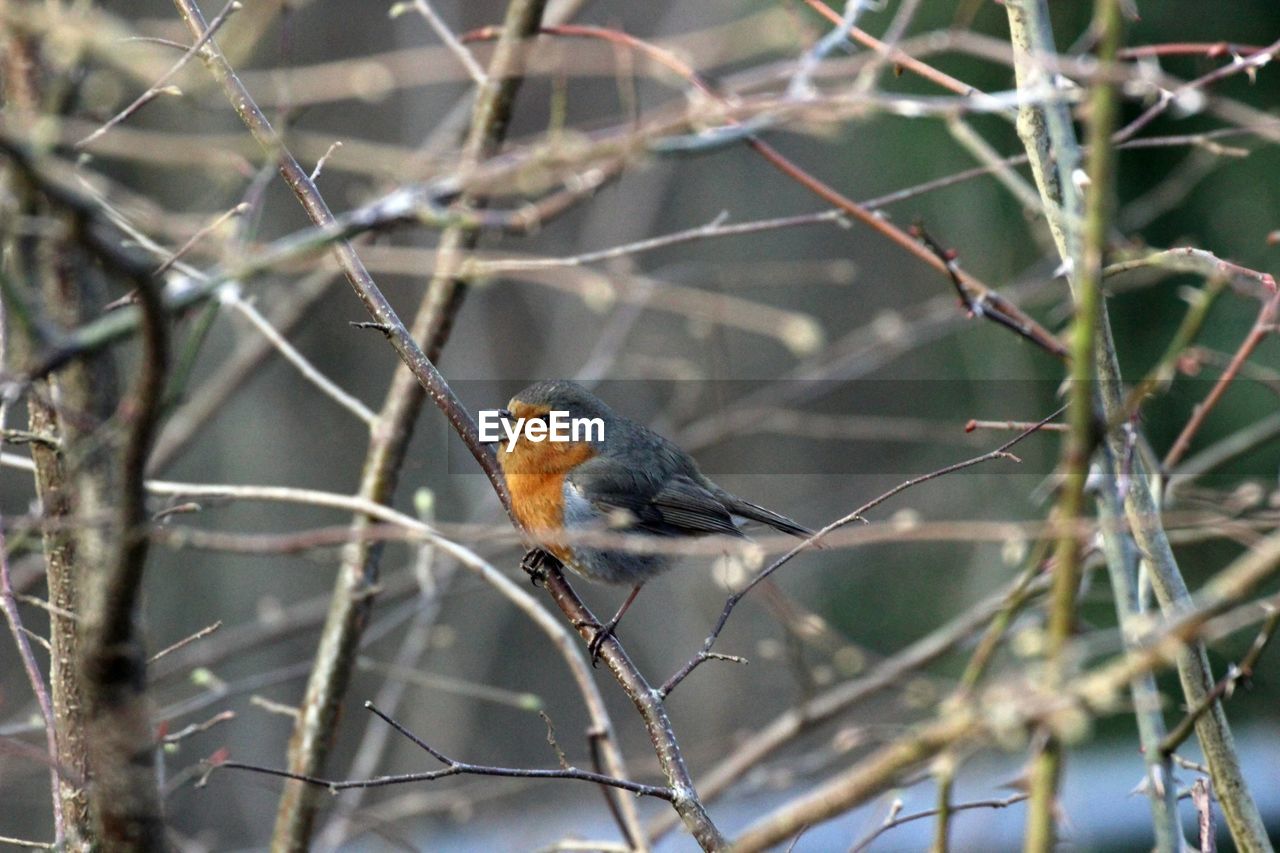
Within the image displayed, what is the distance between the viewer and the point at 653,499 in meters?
4.40

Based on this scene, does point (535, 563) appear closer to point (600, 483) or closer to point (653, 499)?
point (600, 483)

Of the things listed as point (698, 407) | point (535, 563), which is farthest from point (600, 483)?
point (698, 407)

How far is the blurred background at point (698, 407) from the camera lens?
621cm

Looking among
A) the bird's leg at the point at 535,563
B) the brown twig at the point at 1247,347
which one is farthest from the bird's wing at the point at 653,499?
the brown twig at the point at 1247,347

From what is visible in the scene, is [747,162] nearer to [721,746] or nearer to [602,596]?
[602,596]

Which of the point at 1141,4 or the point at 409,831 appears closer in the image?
the point at 1141,4

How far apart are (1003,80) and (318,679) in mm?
4667

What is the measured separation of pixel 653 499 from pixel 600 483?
25 centimetres

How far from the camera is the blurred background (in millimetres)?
6211

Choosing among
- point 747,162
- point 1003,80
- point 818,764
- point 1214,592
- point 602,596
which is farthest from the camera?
point 747,162

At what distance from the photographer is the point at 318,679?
3428mm

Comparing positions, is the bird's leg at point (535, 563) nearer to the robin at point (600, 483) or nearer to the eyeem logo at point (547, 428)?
the robin at point (600, 483)

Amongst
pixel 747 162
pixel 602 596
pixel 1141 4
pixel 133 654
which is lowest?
pixel 133 654

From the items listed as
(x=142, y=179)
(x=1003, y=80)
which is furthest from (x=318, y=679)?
(x=142, y=179)
